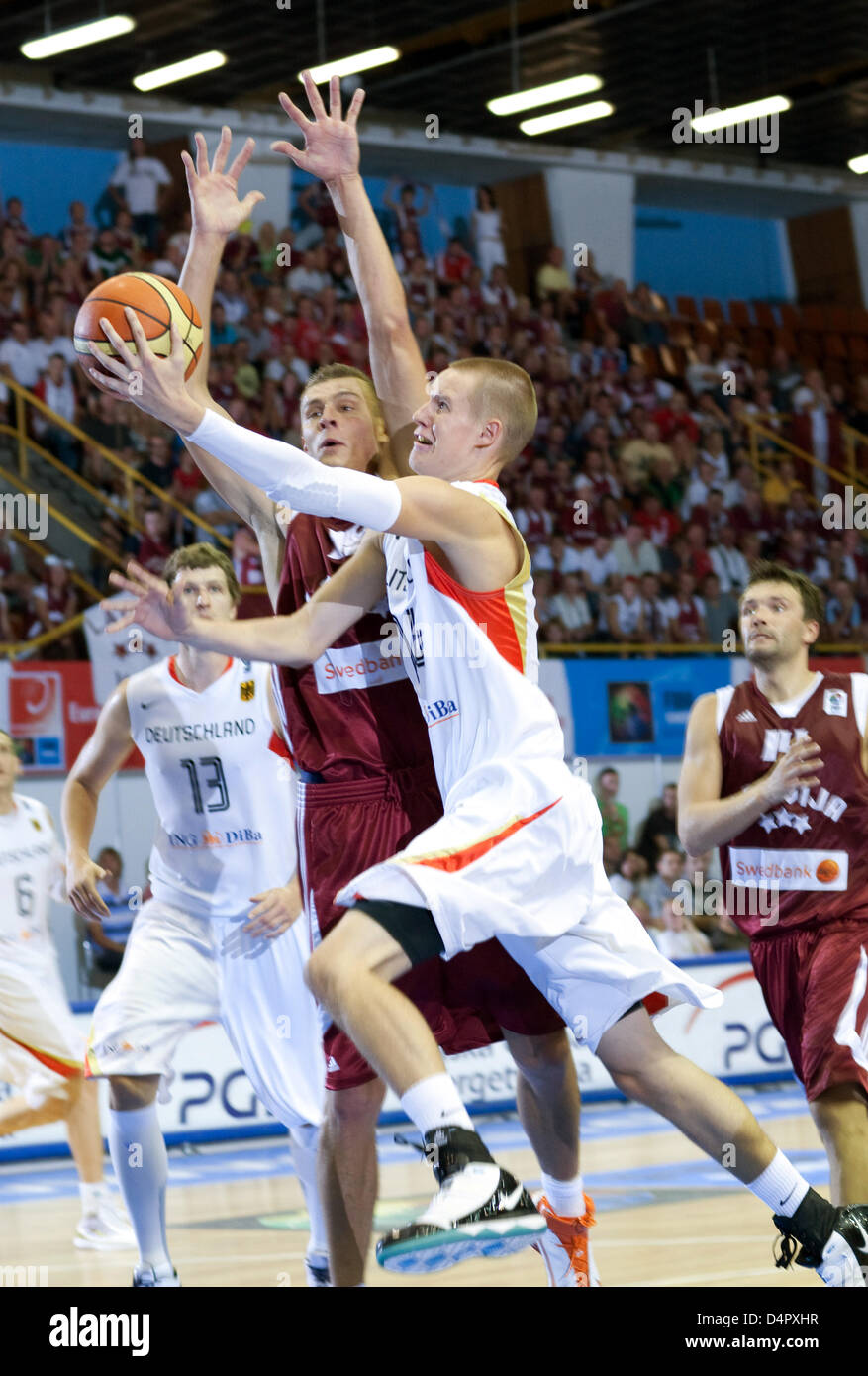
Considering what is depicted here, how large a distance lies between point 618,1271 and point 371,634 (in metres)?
2.59

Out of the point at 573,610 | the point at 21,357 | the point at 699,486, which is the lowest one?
the point at 573,610

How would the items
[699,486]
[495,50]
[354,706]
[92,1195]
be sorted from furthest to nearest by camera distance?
1. [495,50]
2. [699,486]
3. [92,1195]
4. [354,706]

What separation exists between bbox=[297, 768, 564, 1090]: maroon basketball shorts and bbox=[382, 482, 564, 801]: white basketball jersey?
1.81ft

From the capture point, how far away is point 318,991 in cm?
399

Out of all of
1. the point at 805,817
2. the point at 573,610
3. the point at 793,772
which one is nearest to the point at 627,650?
the point at 573,610

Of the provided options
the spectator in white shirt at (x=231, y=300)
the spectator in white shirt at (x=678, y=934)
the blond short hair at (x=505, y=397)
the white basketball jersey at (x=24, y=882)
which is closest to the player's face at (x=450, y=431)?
the blond short hair at (x=505, y=397)

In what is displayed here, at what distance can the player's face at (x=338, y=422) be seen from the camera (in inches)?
208

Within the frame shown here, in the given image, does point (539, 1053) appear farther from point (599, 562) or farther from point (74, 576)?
point (599, 562)

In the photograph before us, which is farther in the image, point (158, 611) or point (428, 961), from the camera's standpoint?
point (428, 961)

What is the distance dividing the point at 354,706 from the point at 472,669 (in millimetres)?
820

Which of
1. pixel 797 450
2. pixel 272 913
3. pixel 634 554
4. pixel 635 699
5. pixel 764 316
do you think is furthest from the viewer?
pixel 764 316

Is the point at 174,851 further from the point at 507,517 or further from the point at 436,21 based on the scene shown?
the point at 436,21

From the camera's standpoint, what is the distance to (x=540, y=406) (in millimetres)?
17859
